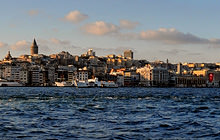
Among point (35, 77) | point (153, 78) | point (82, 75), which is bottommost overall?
point (153, 78)

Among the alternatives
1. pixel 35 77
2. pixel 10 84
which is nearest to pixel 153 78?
pixel 35 77

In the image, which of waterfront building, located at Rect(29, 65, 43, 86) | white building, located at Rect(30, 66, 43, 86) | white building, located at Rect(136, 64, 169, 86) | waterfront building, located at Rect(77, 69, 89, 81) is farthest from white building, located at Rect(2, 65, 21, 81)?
white building, located at Rect(136, 64, 169, 86)

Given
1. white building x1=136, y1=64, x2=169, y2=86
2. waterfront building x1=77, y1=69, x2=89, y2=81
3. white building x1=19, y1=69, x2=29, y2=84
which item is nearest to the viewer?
white building x1=19, y1=69, x2=29, y2=84

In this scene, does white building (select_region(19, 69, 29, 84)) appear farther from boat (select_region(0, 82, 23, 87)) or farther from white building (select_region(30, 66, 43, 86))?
boat (select_region(0, 82, 23, 87))

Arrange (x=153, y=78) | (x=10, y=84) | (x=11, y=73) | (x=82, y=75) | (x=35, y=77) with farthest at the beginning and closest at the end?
1. (x=153, y=78)
2. (x=82, y=75)
3. (x=11, y=73)
4. (x=35, y=77)
5. (x=10, y=84)

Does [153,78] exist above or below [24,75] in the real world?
below

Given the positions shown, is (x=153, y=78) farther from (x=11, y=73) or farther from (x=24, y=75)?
(x=11, y=73)

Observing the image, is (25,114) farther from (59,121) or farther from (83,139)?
(83,139)

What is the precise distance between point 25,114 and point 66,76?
167m

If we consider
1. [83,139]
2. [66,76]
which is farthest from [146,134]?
[66,76]

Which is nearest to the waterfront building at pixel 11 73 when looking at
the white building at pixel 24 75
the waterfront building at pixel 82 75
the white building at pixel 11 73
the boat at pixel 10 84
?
the white building at pixel 11 73

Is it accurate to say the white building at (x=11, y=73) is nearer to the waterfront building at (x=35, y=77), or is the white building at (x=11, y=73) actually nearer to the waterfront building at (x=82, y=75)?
the waterfront building at (x=35, y=77)

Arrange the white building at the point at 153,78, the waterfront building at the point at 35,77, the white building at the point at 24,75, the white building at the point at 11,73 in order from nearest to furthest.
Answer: the waterfront building at the point at 35,77 < the white building at the point at 24,75 < the white building at the point at 11,73 < the white building at the point at 153,78

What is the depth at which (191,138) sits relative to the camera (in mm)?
17031
